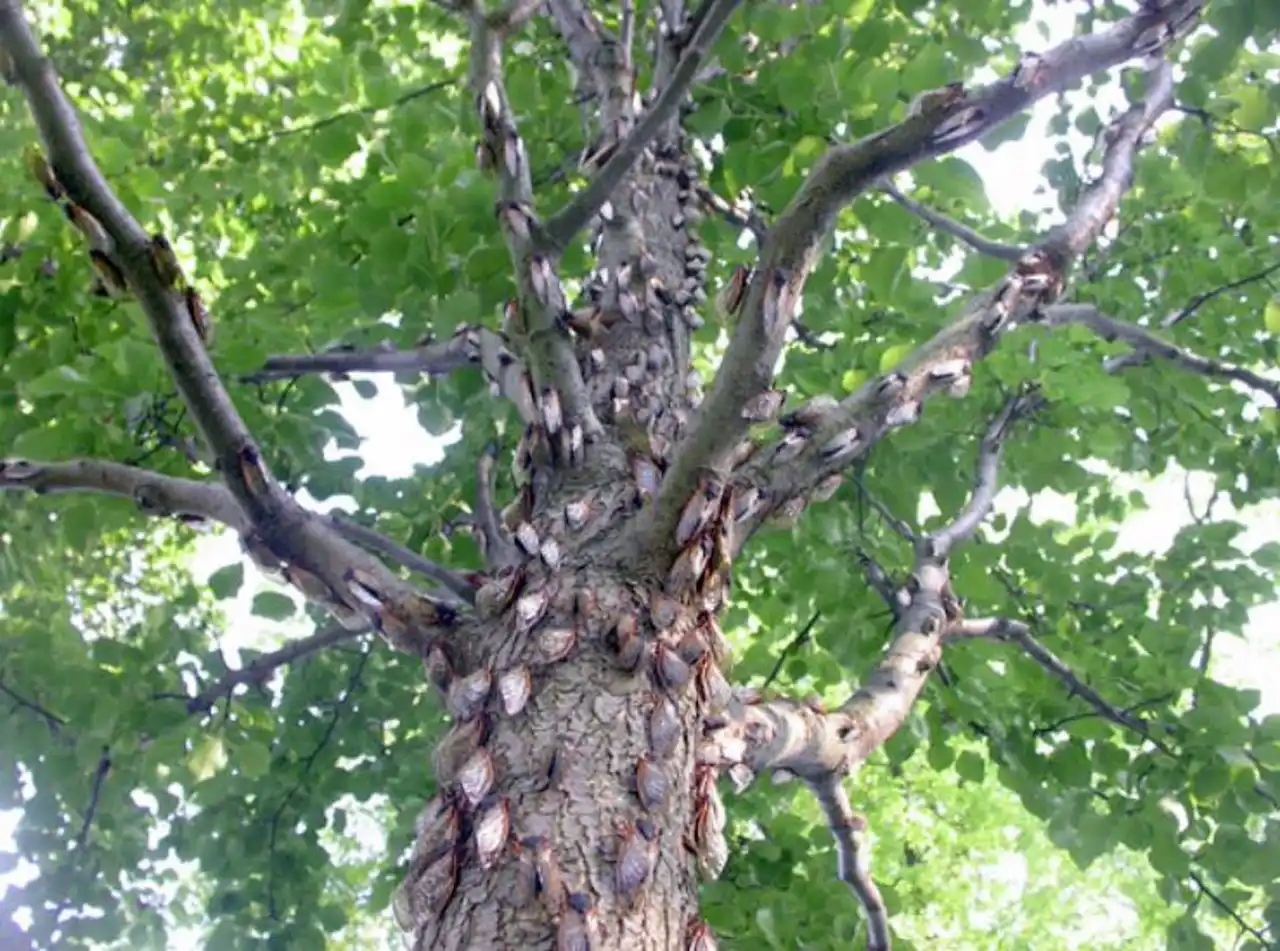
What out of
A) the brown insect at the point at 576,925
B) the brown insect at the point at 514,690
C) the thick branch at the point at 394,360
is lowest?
the brown insect at the point at 576,925

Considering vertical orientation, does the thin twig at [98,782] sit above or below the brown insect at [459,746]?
above

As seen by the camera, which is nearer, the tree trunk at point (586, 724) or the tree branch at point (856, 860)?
the tree trunk at point (586, 724)

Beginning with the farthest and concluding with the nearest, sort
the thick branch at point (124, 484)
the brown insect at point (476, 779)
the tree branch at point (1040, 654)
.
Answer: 1. the tree branch at point (1040, 654)
2. the thick branch at point (124, 484)
3. the brown insect at point (476, 779)

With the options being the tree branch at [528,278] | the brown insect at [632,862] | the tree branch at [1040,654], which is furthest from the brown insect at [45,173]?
the tree branch at [1040,654]

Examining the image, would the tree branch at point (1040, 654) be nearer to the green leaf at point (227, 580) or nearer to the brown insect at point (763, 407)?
the brown insect at point (763, 407)

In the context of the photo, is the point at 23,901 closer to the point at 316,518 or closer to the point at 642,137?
the point at 316,518

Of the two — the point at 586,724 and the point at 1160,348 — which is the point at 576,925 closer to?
the point at 586,724

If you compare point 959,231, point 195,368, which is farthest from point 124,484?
point 959,231

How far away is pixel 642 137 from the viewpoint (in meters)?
2.63

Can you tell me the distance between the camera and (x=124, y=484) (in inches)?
106

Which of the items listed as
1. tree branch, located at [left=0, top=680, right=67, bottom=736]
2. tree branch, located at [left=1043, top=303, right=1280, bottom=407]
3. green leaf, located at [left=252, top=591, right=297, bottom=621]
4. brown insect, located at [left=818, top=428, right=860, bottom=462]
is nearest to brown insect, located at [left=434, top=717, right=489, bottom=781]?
brown insect, located at [left=818, top=428, right=860, bottom=462]

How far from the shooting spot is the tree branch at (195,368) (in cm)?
211

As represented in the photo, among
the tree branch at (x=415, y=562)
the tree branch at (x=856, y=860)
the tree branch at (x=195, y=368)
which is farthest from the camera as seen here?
the tree branch at (x=856, y=860)

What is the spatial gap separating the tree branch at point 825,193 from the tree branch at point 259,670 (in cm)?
163
